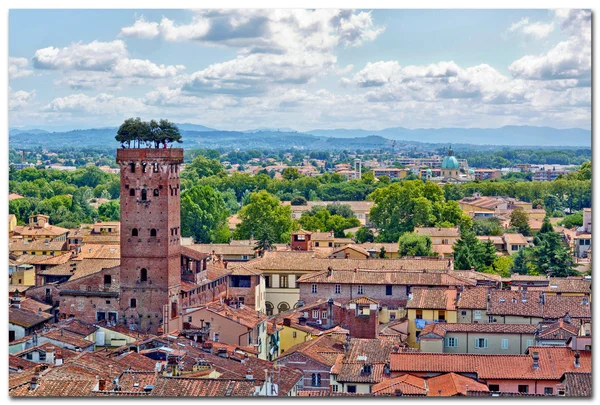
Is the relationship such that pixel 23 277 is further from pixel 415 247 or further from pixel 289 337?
pixel 415 247

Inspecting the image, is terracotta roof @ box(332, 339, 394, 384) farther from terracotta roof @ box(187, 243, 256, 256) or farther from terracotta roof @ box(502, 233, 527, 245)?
terracotta roof @ box(502, 233, 527, 245)

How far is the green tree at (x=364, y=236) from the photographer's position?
70.5m

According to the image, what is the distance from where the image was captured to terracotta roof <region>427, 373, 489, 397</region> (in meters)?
25.3

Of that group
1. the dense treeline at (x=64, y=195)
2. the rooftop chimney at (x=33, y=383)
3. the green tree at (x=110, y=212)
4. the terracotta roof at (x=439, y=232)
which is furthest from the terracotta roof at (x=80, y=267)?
the dense treeline at (x=64, y=195)

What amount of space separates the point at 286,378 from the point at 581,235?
40.7 metres

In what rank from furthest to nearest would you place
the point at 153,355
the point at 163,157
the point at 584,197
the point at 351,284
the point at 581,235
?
the point at 584,197 → the point at 581,235 → the point at 351,284 → the point at 163,157 → the point at 153,355

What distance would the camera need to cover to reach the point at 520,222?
78062 millimetres

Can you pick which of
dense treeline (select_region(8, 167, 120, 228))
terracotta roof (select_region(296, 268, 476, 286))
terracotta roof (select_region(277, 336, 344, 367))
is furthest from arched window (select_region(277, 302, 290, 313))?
dense treeline (select_region(8, 167, 120, 228))

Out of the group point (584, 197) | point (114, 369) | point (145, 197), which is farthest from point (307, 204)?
point (114, 369)

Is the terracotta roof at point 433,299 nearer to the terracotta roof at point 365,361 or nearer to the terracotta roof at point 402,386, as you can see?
the terracotta roof at point 365,361

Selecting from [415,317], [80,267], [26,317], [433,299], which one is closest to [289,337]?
[415,317]

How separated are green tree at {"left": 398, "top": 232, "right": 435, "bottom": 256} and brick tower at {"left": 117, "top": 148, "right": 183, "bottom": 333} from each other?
68.6ft

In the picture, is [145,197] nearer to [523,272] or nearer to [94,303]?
[94,303]

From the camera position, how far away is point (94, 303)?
39688 millimetres
